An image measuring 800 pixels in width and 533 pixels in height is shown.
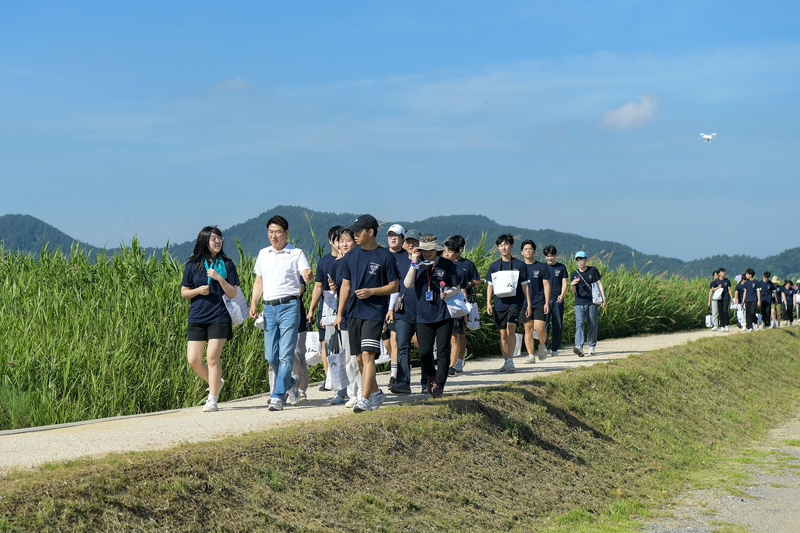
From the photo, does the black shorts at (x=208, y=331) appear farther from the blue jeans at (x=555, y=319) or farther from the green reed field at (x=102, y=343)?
the blue jeans at (x=555, y=319)

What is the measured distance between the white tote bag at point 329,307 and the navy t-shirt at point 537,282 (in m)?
5.23

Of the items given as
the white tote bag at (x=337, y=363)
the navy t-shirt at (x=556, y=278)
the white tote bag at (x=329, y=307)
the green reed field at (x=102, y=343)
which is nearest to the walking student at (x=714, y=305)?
the navy t-shirt at (x=556, y=278)

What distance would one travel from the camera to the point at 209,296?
8562mm

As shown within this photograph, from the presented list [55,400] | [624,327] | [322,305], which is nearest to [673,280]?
[624,327]

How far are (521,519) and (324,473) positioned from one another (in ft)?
5.89

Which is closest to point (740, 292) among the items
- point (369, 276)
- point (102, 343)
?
point (369, 276)

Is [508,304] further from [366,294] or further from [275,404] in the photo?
[366,294]

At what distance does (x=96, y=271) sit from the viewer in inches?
578

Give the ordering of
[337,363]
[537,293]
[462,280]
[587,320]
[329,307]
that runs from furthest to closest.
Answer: [587,320] < [537,293] < [462,280] < [329,307] < [337,363]

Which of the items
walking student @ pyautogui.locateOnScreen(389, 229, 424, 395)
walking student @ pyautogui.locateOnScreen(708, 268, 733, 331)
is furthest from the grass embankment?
walking student @ pyautogui.locateOnScreen(708, 268, 733, 331)

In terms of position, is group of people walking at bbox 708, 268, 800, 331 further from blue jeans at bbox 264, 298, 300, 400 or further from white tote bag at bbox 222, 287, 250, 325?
white tote bag at bbox 222, 287, 250, 325

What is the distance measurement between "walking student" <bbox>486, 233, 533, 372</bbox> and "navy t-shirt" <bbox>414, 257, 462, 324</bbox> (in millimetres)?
3395

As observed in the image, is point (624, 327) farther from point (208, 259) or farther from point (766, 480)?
point (208, 259)

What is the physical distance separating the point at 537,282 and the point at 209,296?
674cm
